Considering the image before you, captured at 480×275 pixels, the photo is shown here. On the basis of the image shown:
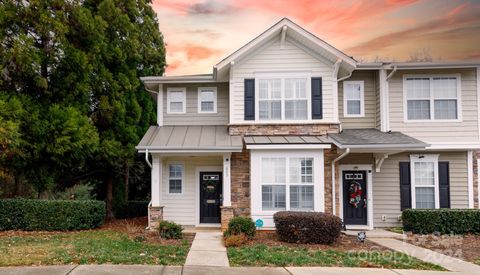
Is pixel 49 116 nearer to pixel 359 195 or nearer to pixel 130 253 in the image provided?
pixel 130 253

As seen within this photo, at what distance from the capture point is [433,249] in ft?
33.0

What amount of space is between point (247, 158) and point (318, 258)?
18.8ft

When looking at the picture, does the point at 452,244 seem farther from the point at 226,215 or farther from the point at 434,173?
the point at 226,215

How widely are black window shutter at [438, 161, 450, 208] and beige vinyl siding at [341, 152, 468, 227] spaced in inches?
5.3

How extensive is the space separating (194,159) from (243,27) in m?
7.29

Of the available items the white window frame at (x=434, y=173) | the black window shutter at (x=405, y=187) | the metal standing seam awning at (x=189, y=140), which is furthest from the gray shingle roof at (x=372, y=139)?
the metal standing seam awning at (x=189, y=140)

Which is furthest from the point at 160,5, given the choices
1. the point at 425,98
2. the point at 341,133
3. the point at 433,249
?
the point at 433,249

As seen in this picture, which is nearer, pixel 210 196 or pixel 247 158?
pixel 247 158

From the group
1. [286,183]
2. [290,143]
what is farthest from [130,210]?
[290,143]

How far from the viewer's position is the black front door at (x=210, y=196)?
14234 millimetres

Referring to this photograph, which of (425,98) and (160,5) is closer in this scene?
(425,98)

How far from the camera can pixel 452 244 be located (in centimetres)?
1080

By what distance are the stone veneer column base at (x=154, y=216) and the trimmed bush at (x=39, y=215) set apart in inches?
100

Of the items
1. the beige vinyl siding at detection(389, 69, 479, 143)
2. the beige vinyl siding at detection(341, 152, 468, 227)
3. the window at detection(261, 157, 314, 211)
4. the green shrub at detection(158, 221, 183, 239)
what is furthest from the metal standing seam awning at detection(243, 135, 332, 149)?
the green shrub at detection(158, 221, 183, 239)
